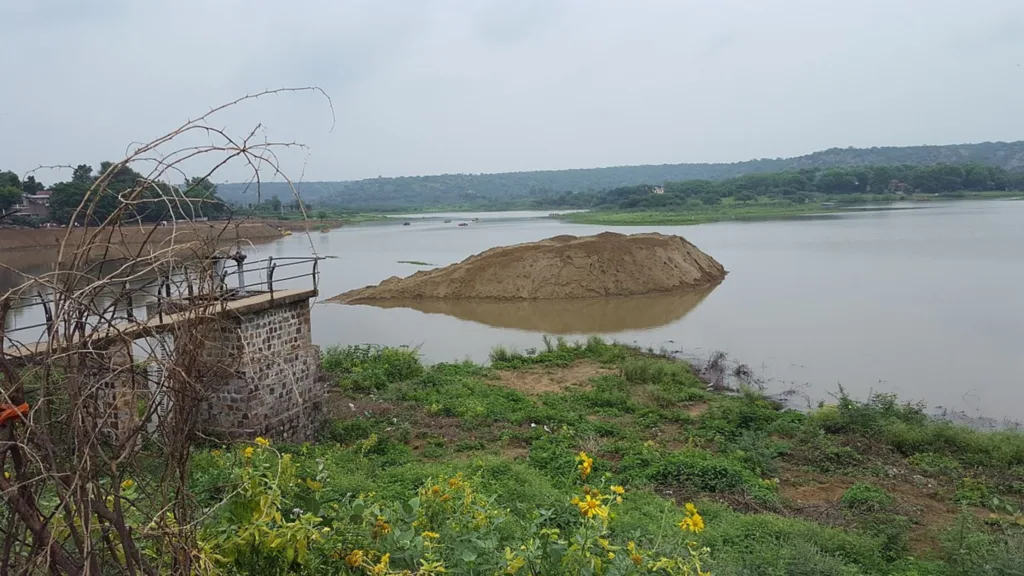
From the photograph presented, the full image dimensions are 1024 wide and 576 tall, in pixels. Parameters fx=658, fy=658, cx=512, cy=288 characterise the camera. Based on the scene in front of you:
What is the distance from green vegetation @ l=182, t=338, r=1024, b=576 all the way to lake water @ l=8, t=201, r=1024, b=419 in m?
2.32

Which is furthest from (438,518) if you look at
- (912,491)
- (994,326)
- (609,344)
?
(994,326)

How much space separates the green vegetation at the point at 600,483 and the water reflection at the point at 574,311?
261 inches

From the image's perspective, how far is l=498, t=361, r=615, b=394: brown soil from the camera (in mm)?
13883

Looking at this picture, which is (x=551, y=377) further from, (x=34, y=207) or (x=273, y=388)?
(x=34, y=207)

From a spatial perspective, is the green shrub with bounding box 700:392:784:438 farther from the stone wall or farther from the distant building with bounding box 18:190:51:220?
the distant building with bounding box 18:190:51:220

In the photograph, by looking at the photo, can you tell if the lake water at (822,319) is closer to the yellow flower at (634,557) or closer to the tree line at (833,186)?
the yellow flower at (634,557)

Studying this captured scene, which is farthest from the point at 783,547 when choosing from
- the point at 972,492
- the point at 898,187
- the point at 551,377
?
the point at 898,187

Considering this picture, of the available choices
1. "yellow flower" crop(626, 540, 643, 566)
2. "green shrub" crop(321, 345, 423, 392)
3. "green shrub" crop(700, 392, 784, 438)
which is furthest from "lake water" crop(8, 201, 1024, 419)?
"yellow flower" crop(626, 540, 643, 566)

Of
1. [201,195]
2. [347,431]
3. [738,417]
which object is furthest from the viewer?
[738,417]

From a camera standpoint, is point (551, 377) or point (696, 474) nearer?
point (696, 474)

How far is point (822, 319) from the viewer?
63.4 ft

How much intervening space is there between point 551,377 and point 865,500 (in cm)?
773

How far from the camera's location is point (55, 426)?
2213mm

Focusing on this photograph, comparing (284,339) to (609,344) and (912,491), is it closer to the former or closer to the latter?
(912,491)
